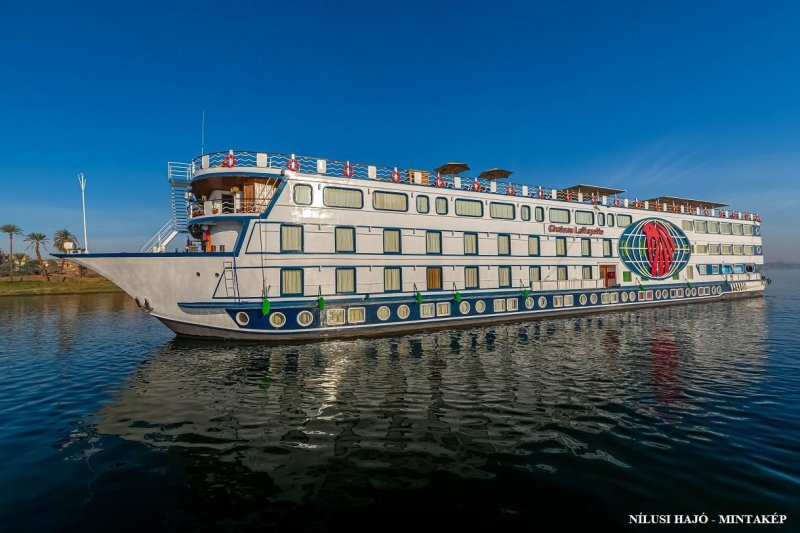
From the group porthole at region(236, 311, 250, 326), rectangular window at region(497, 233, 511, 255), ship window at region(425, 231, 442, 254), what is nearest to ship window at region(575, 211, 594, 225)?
rectangular window at region(497, 233, 511, 255)

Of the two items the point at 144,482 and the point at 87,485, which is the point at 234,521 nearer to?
the point at 144,482

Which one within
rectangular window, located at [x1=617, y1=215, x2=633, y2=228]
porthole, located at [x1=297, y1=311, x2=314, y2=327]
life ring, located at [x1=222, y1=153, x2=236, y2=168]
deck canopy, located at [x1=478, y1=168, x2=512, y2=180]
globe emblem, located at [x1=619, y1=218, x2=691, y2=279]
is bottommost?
porthole, located at [x1=297, y1=311, x2=314, y2=327]

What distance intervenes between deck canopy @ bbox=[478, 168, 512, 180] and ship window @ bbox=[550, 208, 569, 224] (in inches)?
217

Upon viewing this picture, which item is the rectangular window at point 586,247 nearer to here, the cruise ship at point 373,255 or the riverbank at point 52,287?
→ the cruise ship at point 373,255

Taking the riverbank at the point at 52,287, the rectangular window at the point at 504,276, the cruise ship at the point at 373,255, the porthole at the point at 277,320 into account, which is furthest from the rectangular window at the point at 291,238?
the riverbank at the point at 52,287

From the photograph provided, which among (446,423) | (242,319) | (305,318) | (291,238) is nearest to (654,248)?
(305,318)

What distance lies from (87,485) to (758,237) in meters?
73.2

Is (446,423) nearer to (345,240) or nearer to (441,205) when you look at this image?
(345,240)

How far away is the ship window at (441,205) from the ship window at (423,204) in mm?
829

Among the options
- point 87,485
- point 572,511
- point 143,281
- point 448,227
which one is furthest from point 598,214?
point 87,485

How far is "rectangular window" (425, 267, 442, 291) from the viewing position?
28.1 metres

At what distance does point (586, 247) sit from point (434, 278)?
18180 millimetres

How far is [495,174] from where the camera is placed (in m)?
34.7

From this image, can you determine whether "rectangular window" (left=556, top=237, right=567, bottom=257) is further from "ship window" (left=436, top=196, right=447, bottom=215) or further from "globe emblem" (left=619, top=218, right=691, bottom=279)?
"ship window" (left=436, top=196, right=447, bottom=215)
